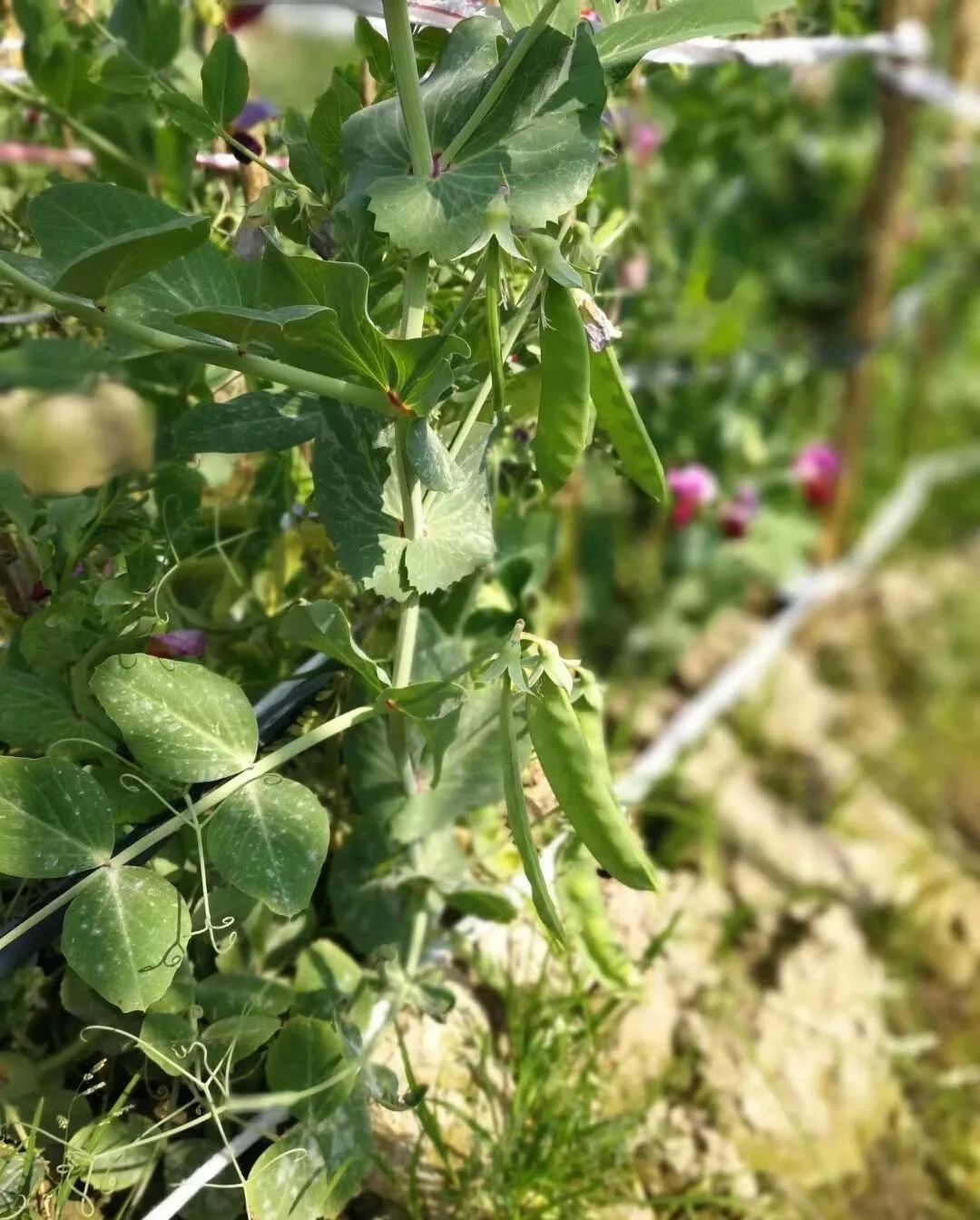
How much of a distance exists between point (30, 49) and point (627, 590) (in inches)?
50.7

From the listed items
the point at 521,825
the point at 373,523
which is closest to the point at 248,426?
the point at 373,523

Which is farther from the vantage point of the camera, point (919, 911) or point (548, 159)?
point (919, 911)

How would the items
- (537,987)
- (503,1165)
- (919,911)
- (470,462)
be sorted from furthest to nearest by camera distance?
(919,911) < (537,987) < (503,1165) < (470,462)

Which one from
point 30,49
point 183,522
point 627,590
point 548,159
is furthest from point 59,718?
point 627,590

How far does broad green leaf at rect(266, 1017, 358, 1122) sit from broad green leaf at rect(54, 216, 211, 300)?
1.67ft

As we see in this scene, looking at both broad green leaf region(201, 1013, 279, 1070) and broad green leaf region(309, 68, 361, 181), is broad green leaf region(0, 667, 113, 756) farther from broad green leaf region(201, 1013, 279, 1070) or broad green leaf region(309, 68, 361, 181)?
broad green leaf region(309, 68, 361, 181)

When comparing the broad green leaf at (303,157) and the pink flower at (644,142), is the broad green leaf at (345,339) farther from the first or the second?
the pink flower at (644,142)

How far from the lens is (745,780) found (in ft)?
6.07

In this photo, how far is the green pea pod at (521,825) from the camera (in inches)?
25.9

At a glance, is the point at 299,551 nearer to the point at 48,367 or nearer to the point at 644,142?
the point at 48,367

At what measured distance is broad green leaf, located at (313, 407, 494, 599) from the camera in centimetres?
73

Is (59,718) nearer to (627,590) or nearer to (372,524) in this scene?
(372,524)

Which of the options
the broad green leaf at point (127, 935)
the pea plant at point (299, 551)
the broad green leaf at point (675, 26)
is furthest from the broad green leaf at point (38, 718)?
the broad green leaf at point (675, 26)

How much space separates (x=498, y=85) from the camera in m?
0.64
